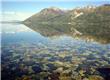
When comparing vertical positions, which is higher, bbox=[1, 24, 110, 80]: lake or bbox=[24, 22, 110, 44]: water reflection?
bbox=[24, 22, 110, 44]: water reflection

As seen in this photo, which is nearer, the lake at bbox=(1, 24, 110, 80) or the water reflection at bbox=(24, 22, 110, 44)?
the lake at bbox=(1, 24, 110, 80)

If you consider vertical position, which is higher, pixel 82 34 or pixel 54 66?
pixel 82 34

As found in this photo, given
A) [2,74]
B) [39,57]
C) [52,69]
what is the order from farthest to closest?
[39,57] < [52,69] < [2,74]

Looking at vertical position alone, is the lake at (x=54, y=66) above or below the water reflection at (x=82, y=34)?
below

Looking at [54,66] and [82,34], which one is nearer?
[54,66]

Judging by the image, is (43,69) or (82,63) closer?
(43,69)

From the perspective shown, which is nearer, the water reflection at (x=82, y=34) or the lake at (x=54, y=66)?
the lake at (x=54, y=66)

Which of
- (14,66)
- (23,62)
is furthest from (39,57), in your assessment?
(14,66)

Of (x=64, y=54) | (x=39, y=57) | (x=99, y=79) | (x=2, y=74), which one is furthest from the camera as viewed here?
(x=64, y=54)

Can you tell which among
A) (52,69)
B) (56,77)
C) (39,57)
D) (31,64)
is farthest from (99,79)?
(39,57)

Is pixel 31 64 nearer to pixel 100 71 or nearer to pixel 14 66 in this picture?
pixel 14 66
